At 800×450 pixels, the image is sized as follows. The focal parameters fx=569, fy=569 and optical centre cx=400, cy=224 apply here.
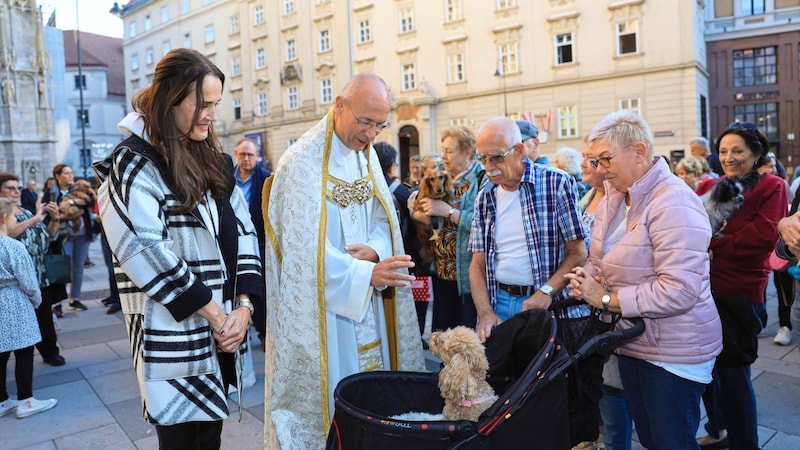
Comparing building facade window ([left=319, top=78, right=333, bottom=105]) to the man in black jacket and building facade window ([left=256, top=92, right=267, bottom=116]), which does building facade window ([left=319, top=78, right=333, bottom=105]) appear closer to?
building facade window ([left=256, top=92, right=267, bottom=116])

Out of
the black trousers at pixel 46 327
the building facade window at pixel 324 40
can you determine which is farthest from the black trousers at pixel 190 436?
the building facade window at pixel 324 40

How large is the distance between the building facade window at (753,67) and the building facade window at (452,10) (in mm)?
15808

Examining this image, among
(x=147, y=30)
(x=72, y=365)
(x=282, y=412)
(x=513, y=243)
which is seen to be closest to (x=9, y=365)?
(x=72, y=365)

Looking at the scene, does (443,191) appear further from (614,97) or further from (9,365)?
(614,97)

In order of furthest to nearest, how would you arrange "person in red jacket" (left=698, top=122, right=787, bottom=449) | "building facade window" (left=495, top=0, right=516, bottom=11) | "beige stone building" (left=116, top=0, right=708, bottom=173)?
"building facade window" (left=495, top=0, right=516, bottom=11) → "beige stone building" (left=116, top=0, right=708, bottom=173) → "person in red jacket" (left=698, top=122, right=787, bottom=449)

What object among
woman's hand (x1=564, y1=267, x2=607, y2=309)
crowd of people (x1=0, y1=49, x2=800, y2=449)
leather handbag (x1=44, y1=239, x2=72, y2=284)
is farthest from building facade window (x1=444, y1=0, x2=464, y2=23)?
woman's hand (x1=564, y1=267, x2=607, y2=309)

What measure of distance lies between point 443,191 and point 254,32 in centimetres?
3971

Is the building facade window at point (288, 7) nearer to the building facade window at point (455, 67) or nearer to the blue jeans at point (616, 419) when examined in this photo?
the building facade window at point (455, 67)

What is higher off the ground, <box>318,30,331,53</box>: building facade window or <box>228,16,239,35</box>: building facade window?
<box>228,16,239,35</box>: building facade window

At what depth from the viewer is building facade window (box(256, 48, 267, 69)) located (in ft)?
132

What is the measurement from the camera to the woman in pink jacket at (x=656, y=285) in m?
2.19

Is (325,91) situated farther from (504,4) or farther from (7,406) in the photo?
(7,406)

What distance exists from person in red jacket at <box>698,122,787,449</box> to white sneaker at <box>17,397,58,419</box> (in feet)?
15.5

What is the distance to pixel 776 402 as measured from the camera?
4.10m
